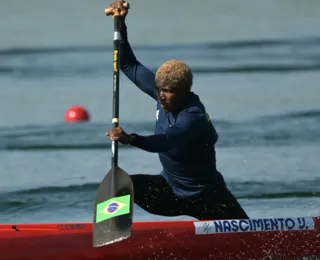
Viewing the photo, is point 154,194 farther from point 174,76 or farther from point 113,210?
point 174,76

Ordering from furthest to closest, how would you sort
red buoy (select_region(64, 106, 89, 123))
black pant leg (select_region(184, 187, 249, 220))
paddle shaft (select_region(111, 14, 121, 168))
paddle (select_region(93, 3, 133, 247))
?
red buoy (select_region(64, 106, 89, 123)) < black pant leg (select_region(184, 187, 249, 220)) < paddle shaft (select_region(111, 14, 121, 168)) < paddle (select_region(93, 3, 133, 247))

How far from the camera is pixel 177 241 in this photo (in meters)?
7.04

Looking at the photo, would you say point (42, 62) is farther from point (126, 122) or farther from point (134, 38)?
point (126, 122)

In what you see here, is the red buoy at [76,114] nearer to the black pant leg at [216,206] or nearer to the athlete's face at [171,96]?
the black pant leg at [216,206]

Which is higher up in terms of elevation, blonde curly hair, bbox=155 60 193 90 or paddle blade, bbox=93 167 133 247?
blonde curly hair, bbox=155 60 193 90

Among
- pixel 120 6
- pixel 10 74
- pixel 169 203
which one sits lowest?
pixel 10 74

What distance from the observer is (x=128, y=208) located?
272 inches

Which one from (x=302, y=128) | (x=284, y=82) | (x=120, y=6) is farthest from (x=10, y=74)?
(x=120, y=6)

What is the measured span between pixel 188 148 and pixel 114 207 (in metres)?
0.71

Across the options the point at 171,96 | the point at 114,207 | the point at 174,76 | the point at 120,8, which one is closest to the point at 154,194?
the point at 114,207

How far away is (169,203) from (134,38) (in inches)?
452

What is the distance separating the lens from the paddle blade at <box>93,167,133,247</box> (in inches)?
269

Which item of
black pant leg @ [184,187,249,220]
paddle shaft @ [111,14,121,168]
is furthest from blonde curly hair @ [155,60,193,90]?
black pant leg @ [184,187,249,220]

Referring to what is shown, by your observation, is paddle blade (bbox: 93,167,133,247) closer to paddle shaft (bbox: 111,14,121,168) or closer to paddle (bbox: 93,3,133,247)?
paddle (bbox: 93,3,133,247)
